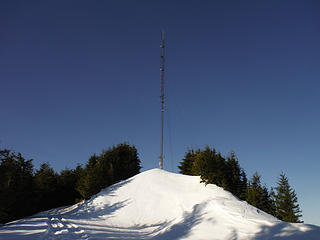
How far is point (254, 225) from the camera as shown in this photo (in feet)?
33.9

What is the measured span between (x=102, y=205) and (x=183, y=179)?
963 cm

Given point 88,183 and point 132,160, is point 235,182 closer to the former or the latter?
point 88,183

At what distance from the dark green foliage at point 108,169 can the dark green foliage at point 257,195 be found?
18014 millimetres

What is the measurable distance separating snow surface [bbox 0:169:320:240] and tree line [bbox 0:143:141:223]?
15.2 feet

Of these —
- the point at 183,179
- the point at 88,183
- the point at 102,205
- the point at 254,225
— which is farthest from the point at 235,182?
the point at 88,183

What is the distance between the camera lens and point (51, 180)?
3372 cm

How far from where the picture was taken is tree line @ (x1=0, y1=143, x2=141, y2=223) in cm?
2478

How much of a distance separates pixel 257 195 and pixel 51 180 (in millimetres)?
28897

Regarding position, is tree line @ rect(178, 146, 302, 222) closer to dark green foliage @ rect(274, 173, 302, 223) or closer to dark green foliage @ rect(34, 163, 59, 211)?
dark green foliage @ rect(274, 173, 302, 223)

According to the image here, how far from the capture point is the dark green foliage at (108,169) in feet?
94.3

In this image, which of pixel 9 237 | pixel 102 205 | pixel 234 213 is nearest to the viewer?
pixel 9 237

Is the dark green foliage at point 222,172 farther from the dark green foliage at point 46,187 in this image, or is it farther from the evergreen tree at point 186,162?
the dark green foliage at point 46,187

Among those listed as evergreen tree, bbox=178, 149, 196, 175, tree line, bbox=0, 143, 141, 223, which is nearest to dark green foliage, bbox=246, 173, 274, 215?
evergreen tree, bbox=178, 149, 196, 175

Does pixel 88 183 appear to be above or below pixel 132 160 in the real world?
below
